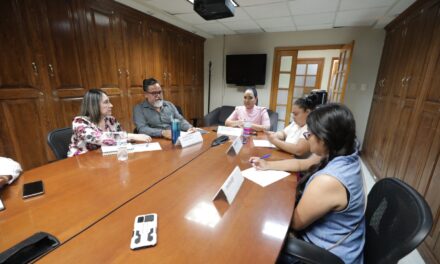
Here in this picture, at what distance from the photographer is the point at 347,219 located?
823 millimetres

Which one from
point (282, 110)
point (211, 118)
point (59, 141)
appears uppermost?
point (59, 141)

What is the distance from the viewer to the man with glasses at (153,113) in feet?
6.86

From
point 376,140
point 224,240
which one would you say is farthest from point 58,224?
point 376,140

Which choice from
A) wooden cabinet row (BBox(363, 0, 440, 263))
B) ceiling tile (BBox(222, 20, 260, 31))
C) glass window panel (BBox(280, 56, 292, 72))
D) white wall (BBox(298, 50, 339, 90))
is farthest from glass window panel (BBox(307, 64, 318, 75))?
ceiling tile (BBox(222, 20, 260, 31))

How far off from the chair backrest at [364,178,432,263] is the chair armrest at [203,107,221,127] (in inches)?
115

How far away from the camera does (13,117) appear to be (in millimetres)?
1854

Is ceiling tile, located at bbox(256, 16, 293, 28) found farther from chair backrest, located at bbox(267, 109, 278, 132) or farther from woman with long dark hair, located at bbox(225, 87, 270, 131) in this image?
chair backrest, located at bbox(267, 109, 278, 132)

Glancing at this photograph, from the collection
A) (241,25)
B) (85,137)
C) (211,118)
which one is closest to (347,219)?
(85,137)

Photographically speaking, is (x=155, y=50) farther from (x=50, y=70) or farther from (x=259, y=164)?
(x=259, y=164)

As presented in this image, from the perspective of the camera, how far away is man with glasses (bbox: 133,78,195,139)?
Result: 2.09 meters

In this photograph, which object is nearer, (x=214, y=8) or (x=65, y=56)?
(x=214, y=8)

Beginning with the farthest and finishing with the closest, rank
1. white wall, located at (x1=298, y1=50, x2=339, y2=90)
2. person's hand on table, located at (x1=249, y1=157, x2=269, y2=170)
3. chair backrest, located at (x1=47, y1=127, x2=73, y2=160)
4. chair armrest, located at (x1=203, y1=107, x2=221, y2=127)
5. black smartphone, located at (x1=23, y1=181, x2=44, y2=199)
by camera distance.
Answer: white wall, located at (x1=298, y1=50, x2=339, y2=90) → chair armrest, located at (x1=203, y1=107, x2=221, y2=127) → chair backrest, located at (x1=47, y1=127, x2=73, y2=160) → person's hand on table, located at (x1=249, y1=157, x2=269, y2=170) → black smartphone, located at (x1=23, y1=181, x2=44, y2=199)

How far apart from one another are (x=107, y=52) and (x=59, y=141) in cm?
155

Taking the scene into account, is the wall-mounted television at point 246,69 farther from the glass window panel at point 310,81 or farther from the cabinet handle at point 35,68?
the cabinet handle at point 35,68
